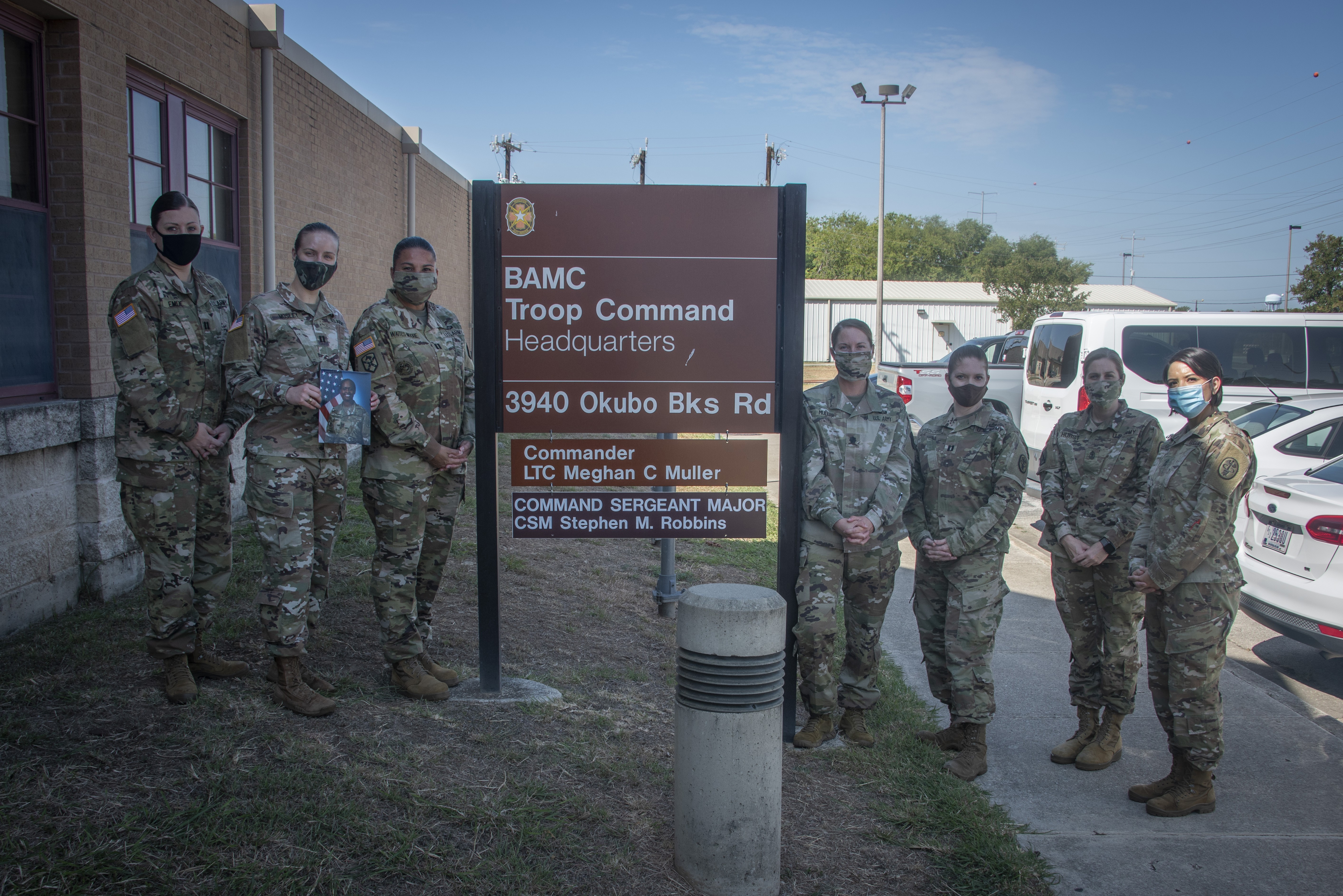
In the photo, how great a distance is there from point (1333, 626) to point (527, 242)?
188 inches

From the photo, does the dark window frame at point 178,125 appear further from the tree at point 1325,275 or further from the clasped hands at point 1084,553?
the tree at point 1325,275

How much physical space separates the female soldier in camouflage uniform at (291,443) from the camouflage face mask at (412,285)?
0.94 feet

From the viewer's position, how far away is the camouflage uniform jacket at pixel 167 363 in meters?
3.77

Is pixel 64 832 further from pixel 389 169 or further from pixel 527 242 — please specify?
pixel 389 169

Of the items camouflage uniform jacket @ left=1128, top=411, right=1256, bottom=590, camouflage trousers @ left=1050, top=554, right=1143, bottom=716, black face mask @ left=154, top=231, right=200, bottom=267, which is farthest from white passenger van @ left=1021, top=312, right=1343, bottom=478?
black face mask @ left=154, top=231, right=200, bottom=267

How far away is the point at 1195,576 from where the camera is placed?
12.4 feet

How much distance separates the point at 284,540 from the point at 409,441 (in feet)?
2.13

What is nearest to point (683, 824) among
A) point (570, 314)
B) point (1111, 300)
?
point (570, 314)

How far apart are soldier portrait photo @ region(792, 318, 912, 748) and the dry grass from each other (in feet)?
0.97

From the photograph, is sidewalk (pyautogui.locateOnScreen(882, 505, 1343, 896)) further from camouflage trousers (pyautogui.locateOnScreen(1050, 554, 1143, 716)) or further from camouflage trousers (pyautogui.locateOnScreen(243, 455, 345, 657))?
camouflage trousers (pyautogui.locateOnScreen(243, 455, 345, 657))

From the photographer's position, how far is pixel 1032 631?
630 centimetres

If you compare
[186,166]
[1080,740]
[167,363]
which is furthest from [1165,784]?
[186,166]

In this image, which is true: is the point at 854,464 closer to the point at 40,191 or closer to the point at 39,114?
the point at 40,191

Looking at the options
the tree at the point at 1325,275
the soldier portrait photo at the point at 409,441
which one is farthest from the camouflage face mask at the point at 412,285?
the tree at the point at 1325,275
